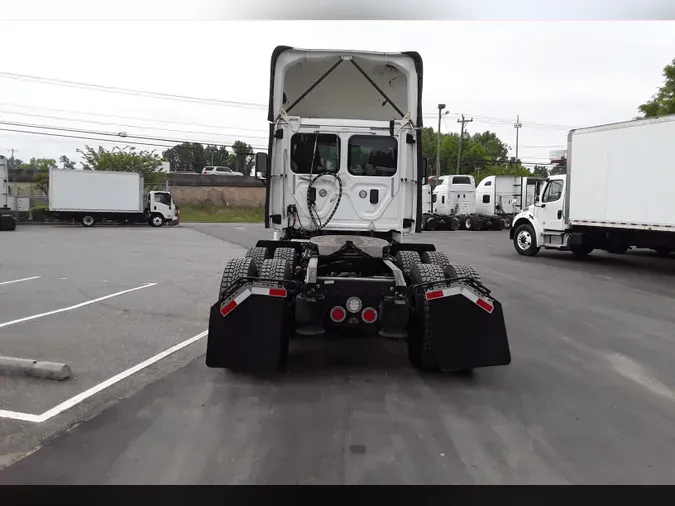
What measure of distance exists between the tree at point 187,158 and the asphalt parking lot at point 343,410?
102628 millimetres

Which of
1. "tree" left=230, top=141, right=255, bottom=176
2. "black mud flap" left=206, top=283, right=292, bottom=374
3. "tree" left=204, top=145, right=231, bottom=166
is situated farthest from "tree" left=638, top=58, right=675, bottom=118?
"tree" left=204, top=145, right=231, bottom=166

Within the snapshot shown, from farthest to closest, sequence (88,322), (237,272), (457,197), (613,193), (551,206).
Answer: (457,197) < (551,206) < (613,193) < (88,322) < (237,272)

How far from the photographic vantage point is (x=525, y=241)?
2045 cm

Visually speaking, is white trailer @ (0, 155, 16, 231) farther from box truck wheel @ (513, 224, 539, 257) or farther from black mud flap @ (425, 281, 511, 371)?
black mud flap @ (425, 281, 511, 371)

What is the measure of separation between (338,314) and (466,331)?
128 cm

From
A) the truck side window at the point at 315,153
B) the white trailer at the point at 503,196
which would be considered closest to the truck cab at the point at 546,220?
the truck side window at the point at 315,153

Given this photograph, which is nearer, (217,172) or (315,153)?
(315,153)

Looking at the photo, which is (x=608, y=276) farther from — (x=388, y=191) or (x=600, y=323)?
(x=388, y=191)

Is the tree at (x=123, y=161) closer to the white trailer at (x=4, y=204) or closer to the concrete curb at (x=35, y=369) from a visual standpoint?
the white trailer at (x=4, y=204)

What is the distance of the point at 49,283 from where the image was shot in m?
12.5

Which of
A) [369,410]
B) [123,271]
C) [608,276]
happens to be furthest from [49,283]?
[608,276]

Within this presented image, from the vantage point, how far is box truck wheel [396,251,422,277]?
21.6 feet

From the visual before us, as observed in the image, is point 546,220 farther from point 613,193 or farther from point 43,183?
point 43,183

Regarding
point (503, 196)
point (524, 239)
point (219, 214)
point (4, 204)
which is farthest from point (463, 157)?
point (524, 239)
